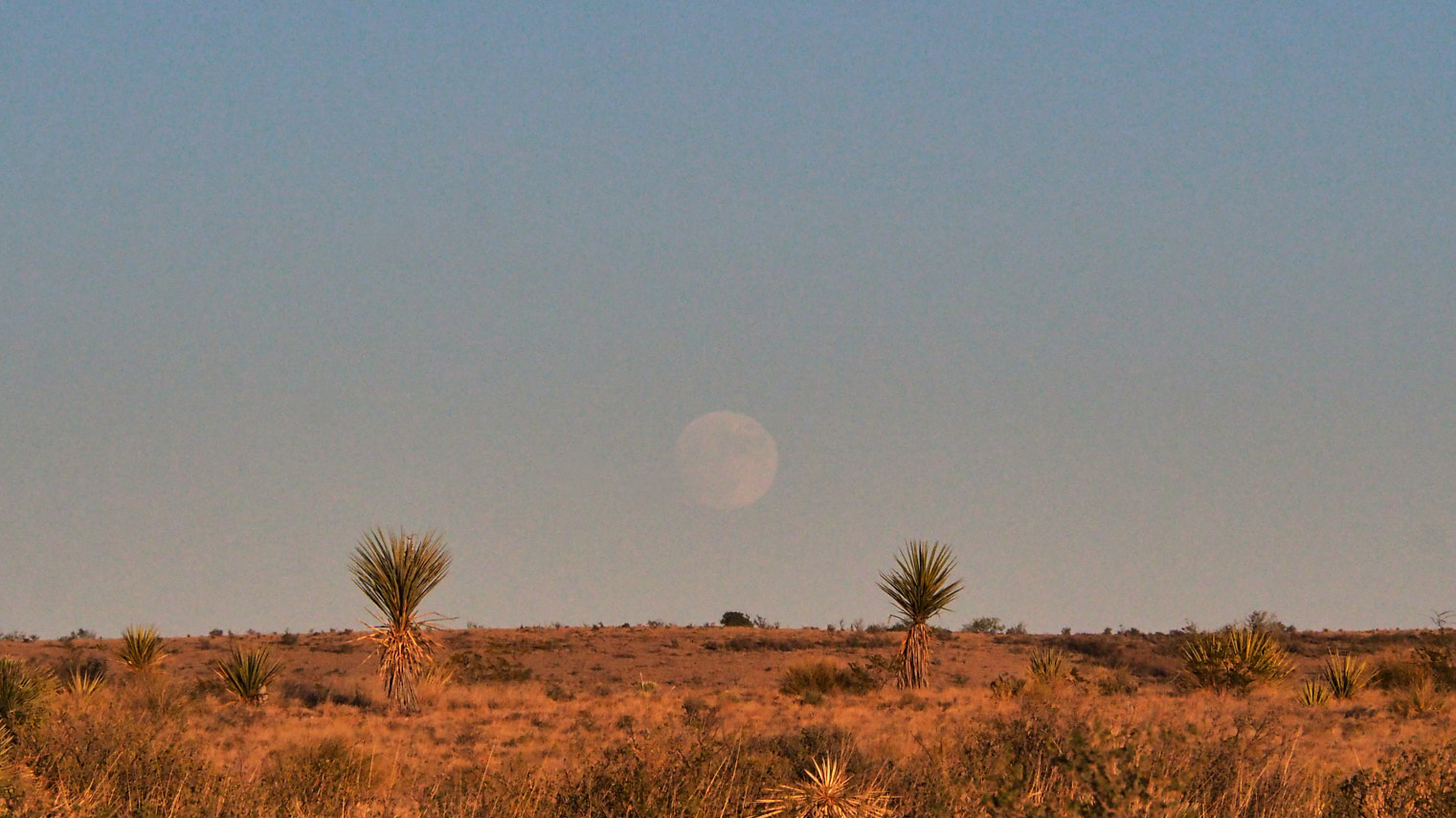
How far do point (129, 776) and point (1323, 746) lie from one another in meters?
15.0

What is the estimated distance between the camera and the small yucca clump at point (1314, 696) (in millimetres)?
23906

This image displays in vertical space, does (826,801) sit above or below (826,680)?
below

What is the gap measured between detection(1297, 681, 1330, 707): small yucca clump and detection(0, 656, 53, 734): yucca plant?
860 inches

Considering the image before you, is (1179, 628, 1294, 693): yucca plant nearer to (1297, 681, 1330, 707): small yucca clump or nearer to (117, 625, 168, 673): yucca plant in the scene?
(1297, 681, 1330, 707): small yucca clump

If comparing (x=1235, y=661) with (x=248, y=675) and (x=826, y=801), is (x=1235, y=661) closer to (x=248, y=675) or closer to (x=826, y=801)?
(x=826, y=801)

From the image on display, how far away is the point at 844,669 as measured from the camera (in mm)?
30734

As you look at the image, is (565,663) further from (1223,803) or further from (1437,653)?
(1223,803)

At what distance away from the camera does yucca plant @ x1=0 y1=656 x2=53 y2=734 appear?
1794 centimetres

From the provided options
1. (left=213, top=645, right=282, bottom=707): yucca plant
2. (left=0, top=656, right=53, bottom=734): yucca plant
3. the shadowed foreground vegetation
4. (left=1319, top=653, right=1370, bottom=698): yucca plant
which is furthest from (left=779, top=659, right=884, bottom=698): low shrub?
(left=0, top=656, right=53, bottom=734): yucca plant

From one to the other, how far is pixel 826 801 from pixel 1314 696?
1767 centimetres

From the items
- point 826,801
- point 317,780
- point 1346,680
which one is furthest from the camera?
point 1346,680

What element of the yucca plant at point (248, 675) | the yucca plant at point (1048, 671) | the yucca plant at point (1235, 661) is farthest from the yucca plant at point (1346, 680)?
the yucca plant at point (248, 675)

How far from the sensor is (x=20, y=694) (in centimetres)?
1902

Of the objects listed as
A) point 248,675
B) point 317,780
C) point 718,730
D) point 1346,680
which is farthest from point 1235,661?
point 317,780
